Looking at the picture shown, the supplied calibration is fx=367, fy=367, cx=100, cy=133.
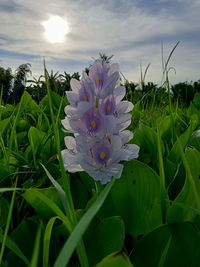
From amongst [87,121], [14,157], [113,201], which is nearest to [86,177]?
[113,201]

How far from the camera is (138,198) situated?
0.77 meters

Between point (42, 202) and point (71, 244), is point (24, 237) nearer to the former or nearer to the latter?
point (42, 202)

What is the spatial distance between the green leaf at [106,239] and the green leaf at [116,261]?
0.14 meters

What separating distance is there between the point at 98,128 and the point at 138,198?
0.18 m

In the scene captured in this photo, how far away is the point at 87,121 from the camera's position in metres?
0.70

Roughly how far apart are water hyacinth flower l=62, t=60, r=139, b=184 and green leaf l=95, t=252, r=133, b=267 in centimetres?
22

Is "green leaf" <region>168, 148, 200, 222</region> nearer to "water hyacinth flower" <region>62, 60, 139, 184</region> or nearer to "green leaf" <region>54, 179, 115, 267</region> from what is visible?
"water hyacinth flower" <region>62, 60, 139, 184</region>

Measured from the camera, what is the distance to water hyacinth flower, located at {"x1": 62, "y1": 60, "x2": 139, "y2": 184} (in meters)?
0.70

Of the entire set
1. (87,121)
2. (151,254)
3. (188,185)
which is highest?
(87,121)

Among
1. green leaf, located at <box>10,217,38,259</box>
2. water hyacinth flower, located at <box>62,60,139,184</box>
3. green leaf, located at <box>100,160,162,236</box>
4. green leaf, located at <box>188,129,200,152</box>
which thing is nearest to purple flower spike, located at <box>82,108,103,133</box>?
water hyacinth flower, located at <box>62,60,139,184</box>

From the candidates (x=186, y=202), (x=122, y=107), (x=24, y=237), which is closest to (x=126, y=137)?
(x=122, y=107)

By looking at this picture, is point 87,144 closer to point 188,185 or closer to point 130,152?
point 130,152

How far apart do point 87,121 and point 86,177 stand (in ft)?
0.86

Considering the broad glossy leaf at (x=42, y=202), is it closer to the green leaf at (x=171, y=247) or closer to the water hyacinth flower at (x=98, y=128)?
the water hyacinth flower at (x=98, y=128)
